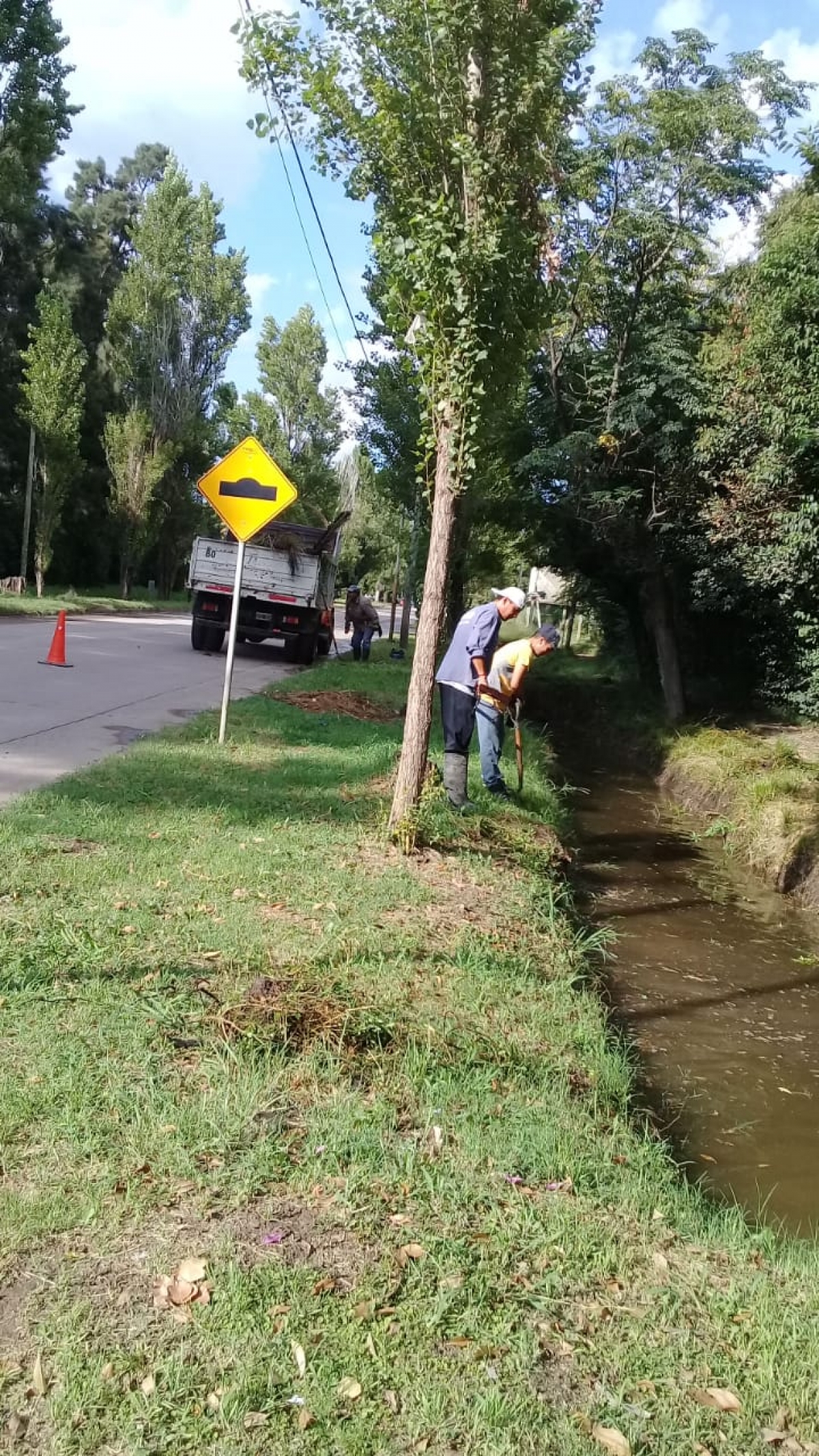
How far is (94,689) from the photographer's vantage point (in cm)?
1327

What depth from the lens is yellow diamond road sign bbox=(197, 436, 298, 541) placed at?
32.2 feet

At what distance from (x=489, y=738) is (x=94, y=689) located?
6.58 meters

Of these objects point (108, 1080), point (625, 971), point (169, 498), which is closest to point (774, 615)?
point (625, 971)

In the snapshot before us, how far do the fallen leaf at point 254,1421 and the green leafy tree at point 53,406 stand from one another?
111ft

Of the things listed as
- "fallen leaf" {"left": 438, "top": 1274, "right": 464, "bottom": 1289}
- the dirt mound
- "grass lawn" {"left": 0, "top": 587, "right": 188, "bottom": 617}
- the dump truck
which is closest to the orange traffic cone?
the dirt mound

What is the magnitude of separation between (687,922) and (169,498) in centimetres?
4048

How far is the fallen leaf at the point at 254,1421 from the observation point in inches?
89.4

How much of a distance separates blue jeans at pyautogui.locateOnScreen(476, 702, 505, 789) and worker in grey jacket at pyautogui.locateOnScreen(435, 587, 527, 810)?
1.71 feet

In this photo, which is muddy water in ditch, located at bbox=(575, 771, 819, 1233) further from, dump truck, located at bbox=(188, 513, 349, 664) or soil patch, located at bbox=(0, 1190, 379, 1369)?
dump truck, located at bbox=(188, 513, 349, 664)

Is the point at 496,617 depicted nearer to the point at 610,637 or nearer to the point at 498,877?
the point at 498,877

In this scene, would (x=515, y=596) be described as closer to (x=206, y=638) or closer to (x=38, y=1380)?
(x=38, y=1380)

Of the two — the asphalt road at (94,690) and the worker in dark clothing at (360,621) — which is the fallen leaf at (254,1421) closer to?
the asphalt road at (94,690)

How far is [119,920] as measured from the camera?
4.99m

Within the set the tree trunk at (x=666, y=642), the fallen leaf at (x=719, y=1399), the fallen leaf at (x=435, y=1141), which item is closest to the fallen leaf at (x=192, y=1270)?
the fallen leaf at (x=435, y=1141)
